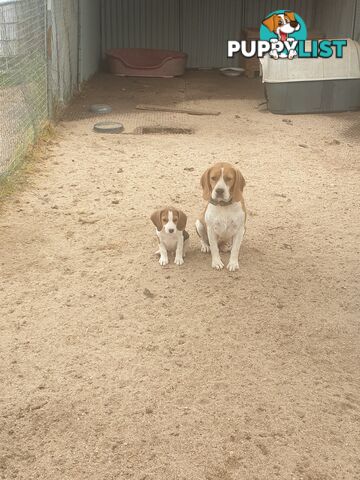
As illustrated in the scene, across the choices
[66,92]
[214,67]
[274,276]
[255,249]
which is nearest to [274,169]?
[255,249]

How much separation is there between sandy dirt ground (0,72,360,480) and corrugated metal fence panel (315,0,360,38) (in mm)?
5908

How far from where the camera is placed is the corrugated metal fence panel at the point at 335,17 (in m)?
12.5

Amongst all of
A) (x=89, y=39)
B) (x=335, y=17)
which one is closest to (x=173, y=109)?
(x=89, y=39)

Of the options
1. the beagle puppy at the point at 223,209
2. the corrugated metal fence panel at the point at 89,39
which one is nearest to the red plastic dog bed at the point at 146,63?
the corrugated metal fence panel at the point at 89,39

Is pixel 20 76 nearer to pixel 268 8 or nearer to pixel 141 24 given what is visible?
pixel 141 24

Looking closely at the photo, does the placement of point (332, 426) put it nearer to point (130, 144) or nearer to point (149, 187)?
point (149, 187)

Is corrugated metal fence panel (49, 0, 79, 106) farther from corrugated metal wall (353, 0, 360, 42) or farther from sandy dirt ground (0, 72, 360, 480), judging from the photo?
corrugated metal wall (353, 0, 360, 42)

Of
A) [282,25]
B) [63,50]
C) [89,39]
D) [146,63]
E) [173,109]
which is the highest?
[282,25]

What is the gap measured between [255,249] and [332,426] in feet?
7.49

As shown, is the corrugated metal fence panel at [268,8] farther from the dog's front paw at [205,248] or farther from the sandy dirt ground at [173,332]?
the dog's front paw at [205,248]

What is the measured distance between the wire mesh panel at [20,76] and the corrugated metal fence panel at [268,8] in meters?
7.83

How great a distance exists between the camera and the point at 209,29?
15508mm

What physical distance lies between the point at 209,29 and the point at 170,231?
464 inches

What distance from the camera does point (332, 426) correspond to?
10.5 feet
